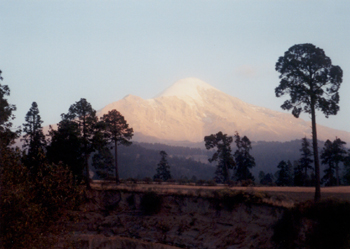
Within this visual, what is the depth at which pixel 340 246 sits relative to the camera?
2270 centimetres

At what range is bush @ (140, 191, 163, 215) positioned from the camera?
40281 millimetres

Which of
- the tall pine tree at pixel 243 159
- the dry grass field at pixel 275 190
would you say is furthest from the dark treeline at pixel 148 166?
the dry grass field at pixel 275 190

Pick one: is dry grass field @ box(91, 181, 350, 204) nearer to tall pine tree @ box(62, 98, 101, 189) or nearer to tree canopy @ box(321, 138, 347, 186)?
tall pine tree @ box(62, 98, 101, 189)

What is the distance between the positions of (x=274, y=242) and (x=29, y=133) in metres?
36.0

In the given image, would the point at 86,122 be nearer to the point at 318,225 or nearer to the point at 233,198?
Answer: the point at 233,198

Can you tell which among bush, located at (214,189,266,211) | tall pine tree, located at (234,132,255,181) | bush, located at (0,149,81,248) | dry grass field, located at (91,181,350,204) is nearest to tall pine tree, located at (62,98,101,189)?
dry grass field, located at (91,181,350,204)

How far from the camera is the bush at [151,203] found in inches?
1586

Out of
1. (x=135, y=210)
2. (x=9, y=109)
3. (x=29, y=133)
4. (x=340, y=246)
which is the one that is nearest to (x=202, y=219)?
(x=135, y=210)

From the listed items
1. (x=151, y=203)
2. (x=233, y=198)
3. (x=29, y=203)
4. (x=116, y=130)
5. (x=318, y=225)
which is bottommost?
(x=151, y=203)

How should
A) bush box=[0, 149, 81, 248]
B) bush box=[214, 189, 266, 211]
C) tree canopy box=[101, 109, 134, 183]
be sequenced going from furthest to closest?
tree canopy box=[101, 109, 134, 183] → bush box=[214, 189, 266, 211] → bush box=[0, 149, 81, 248]

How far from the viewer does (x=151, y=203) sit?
1607 inches

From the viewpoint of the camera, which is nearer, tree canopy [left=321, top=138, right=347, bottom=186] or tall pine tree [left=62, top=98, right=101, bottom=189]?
tall pine tree [left=62, top=98, right=101, bottom=189]

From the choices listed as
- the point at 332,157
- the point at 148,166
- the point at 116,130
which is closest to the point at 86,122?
the point at 116,130

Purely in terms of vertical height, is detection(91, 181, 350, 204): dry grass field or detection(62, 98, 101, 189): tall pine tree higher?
detection(62, 98, 101, 189): tall pine tree
